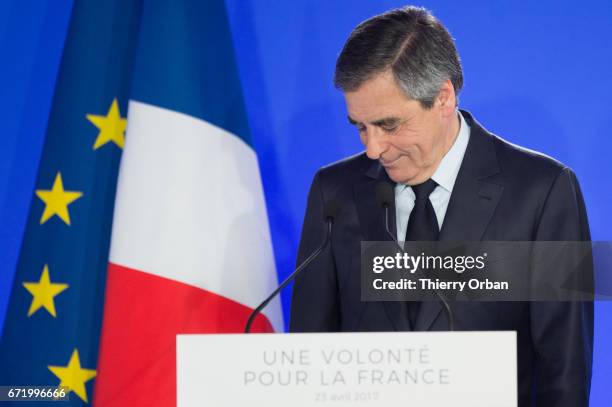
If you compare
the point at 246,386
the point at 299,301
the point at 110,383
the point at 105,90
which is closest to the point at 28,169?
the point at 105,90

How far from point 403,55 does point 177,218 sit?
710 mm

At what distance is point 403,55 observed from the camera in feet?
5.61

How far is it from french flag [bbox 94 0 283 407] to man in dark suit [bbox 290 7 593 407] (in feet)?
1.09

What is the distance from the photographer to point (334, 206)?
5.22 ft

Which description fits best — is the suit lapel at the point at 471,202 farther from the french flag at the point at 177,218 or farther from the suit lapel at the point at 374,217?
the french flag at the point at 177,218

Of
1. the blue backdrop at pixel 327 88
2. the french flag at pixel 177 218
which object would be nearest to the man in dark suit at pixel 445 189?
the french flag at pixel 177 218

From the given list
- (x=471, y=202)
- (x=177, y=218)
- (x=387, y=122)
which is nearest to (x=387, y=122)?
(x=387, y=122)

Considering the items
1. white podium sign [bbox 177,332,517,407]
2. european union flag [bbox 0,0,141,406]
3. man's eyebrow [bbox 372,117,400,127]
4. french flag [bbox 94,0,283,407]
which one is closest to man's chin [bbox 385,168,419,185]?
man's eyebrow [bbox 372,117,400,127]

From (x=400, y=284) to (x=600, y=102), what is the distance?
2.97 ft

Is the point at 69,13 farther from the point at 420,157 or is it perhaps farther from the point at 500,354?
the point at 500,354

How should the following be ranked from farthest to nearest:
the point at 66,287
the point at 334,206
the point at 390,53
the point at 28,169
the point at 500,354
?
1. the point at 28,169
2. the point at 66,287
3. the point at 390,53
4. the point at 334,206
5. the point at 500,354

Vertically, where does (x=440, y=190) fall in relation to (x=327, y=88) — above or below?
below

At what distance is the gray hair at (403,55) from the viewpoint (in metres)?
1.71

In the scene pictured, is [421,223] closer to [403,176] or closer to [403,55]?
[403,176]
